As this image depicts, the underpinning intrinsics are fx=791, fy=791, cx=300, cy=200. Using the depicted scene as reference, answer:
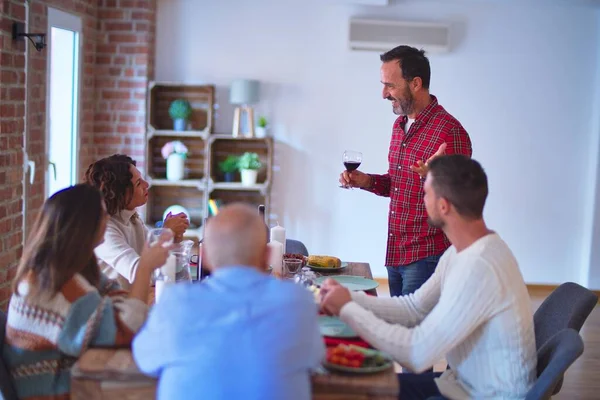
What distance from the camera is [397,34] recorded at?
19.4ft

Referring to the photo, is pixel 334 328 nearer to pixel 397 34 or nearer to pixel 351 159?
pixel 351 159

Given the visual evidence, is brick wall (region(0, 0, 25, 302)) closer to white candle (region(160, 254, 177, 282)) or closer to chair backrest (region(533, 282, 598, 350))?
white candle (region(160, 254, 177, 282))

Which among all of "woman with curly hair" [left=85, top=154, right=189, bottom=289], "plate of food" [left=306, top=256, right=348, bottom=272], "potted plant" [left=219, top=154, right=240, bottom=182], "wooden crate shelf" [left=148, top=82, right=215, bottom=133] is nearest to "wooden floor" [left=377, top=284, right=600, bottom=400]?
"plate of food" [left=306, top=256, right=348, bottom=272]

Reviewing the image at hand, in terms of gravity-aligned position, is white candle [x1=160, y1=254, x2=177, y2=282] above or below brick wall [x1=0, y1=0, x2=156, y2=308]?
below

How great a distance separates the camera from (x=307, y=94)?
609 centimetres

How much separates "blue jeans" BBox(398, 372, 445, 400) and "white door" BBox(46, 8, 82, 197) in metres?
2.97

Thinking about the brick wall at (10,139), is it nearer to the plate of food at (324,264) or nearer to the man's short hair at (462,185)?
the plate of food at (324,264)

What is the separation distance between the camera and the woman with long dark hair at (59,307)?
202cm

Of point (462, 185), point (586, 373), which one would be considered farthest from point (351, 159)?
point (586, 373)

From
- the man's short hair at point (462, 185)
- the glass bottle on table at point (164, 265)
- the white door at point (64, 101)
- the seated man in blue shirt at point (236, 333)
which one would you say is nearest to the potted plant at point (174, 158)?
the white door at point (64, 101)

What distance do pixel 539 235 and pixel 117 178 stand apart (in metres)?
4.17

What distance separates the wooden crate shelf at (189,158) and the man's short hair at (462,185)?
4.03 m

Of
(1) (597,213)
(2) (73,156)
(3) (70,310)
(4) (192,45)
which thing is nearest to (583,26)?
(1) (597,213)

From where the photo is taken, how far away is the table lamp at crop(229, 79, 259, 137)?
5758 millimetres
